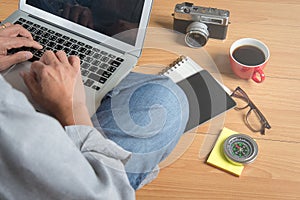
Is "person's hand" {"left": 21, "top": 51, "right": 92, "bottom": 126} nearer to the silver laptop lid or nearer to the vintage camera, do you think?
the silver laptop lid

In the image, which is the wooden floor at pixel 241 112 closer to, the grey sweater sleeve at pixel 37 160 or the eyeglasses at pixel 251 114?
the eyeglasses at pixel 251 114

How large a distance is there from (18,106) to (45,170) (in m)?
0.08

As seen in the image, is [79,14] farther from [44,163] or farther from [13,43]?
[44,163]

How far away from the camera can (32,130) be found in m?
0.51

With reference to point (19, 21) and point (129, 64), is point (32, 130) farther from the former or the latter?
point (19, 21)

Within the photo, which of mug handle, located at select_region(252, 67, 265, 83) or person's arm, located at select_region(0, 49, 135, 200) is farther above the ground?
person's arm, located at select_region(0, 49, 135, 200)

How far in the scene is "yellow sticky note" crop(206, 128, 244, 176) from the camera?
31.6 inches

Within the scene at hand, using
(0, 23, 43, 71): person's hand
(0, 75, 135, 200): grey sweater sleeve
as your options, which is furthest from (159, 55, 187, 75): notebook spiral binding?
(0, 75, 135, 200): grey sweater sleeve

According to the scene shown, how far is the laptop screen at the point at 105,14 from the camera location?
0.86 metres

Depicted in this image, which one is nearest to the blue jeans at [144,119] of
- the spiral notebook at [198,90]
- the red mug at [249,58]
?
the spiral notebook at [198,90]

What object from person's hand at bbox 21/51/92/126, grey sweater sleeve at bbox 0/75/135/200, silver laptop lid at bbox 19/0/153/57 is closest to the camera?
grey sweater sleeve at bbox 0/75/135/200

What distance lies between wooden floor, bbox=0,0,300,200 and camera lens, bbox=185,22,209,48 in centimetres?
2

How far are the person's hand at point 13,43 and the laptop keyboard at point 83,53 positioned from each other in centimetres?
2

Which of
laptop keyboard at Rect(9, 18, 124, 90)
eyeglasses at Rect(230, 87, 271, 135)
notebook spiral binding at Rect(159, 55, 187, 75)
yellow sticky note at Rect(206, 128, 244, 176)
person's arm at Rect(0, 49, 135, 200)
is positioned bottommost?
yellow sticky note at Rect(206, 128, 244, 176)
